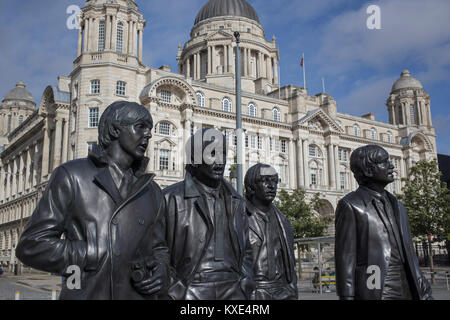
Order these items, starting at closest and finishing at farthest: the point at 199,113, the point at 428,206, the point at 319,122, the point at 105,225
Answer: the point at 105,225 < the point at 428,206 < the point at 199,113 < the point at 319,122

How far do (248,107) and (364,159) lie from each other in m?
47.1

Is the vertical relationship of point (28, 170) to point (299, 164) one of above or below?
above

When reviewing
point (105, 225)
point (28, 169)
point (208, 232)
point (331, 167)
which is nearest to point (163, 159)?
point (331, 167)

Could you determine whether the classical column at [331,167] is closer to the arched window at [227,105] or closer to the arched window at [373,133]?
the arched window at [373,133]

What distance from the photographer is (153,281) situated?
2.72 meters

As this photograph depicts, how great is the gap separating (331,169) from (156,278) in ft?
172

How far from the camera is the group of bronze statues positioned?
2643 millimetres

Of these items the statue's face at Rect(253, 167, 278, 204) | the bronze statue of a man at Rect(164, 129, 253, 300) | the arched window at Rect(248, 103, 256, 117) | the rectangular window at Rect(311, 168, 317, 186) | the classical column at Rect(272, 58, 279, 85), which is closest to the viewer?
the bronze statue of a man at Rect(164, 129, 253, 300)

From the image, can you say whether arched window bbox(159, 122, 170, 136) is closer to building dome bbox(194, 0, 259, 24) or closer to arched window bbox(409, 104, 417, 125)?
building dome bbox(194, 0, 259, 24)

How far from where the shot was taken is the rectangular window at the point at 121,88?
40.3m

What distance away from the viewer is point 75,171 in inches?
110

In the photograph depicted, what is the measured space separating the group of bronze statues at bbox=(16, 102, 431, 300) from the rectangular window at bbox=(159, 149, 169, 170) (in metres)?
37.6

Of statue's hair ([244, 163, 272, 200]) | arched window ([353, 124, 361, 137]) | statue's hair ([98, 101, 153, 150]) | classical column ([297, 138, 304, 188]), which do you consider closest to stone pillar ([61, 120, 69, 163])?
classical column ([297, 138, 304, 188])

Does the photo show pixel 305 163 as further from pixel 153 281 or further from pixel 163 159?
pixel 153 281
